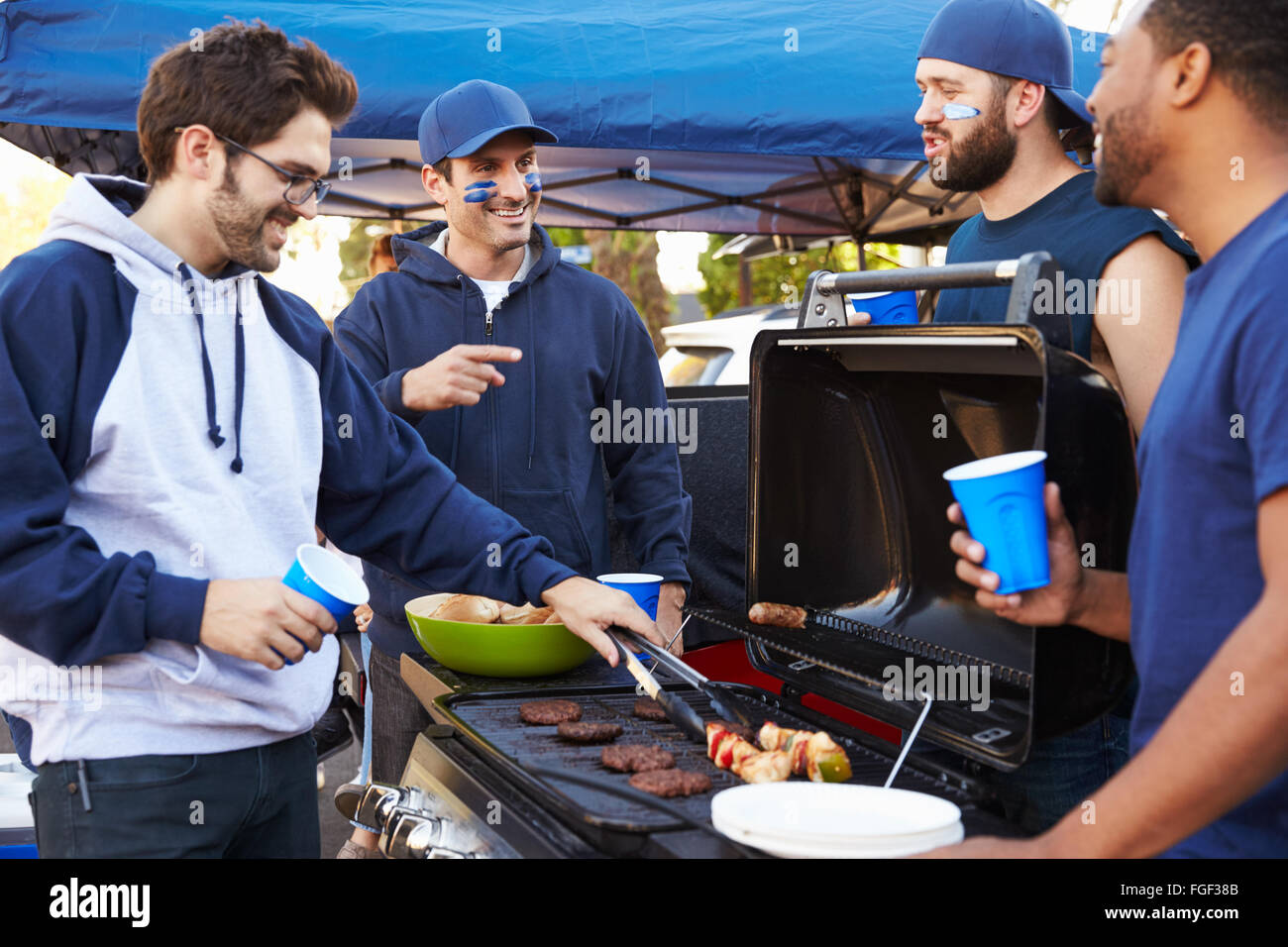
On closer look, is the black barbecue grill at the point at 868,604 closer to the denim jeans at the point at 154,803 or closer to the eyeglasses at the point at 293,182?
the denim jeans at the point at 154,803

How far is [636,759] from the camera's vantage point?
1.93m

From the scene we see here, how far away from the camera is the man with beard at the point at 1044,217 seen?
6.84 feet

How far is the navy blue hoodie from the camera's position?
123 inches

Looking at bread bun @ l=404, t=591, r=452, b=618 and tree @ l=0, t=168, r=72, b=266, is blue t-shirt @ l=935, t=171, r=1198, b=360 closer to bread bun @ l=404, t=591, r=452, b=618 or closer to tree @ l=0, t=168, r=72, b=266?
bread bun @ l=404, t=591, r=452, b=618

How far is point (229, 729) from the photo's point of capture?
201cm

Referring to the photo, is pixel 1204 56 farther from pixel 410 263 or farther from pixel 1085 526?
pixel 410 263

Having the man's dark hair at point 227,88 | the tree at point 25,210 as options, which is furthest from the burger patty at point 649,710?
the tree at point 25,210

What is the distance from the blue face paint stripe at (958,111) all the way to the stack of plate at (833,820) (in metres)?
1.55

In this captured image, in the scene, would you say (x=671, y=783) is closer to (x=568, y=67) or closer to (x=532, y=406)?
(x=532, y=406)

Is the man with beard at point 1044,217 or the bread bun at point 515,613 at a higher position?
the man with beard at point 1044,217

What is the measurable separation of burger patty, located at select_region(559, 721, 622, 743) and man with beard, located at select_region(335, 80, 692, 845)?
1.03 meters

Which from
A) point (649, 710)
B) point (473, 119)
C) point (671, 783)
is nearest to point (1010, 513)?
point (671, 783)

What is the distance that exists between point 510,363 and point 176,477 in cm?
132
